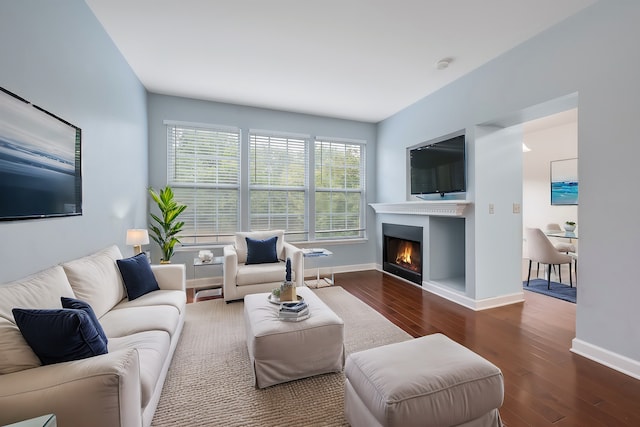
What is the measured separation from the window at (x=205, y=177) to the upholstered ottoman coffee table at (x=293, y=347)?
267 cm

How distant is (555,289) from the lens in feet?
13.0

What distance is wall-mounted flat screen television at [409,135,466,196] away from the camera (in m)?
3.49

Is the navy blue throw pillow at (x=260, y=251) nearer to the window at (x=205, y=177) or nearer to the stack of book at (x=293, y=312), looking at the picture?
the window at (x=205, y=177)

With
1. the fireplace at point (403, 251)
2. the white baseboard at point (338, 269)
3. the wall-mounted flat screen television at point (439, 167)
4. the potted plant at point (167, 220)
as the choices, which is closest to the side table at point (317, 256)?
the white baseboard at point (338, 269)

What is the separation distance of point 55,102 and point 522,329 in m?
4.39

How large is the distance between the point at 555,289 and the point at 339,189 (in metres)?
3.58

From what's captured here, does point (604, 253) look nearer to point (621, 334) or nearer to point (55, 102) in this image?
point (621, 334)

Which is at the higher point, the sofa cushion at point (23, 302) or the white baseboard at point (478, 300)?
the sofa cushion at point (23, 302)

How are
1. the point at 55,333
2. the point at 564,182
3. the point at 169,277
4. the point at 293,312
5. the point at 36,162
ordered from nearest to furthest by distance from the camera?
the point at 55,333 < the point at 36,162 < the point at 293,312 < the point at 169,277 < the point at 564,182

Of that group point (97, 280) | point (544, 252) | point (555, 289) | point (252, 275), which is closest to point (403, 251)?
point (544, 252)

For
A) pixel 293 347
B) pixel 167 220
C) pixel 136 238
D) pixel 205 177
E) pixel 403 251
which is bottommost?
pixel 293 347

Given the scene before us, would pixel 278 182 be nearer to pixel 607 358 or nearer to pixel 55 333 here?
pixel 55 333

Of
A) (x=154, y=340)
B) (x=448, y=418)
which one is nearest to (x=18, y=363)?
(x=154, y=340)

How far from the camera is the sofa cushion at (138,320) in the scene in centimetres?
180
